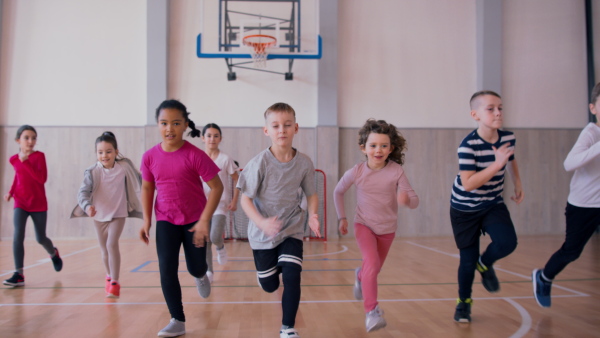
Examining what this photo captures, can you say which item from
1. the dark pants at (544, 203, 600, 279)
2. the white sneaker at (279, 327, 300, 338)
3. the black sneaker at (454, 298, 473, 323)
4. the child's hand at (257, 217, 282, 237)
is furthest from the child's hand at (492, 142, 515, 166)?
the white sneaker at (279, 327, 300, 338)

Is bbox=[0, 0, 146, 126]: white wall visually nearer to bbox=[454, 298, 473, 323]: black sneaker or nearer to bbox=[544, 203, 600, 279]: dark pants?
bbox=[454, 298, 473, 323]: black sneaker

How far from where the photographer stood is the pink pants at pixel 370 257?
9.67ft

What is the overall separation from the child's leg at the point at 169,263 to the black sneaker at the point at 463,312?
1785mm

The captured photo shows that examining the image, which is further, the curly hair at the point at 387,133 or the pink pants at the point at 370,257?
the curly hair at the point at 387,133

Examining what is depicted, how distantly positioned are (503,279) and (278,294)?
224cm

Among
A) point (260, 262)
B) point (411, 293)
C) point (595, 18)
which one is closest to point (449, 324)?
point (411, 293)

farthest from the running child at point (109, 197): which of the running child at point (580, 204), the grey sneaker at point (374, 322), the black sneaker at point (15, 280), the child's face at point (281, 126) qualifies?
the running child at point (580, 204)

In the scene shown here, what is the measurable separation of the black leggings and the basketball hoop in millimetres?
5955

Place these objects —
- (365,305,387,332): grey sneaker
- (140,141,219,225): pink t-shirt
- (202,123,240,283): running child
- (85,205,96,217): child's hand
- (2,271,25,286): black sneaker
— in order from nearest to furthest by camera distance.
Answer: (365,305,387,332): grey sneaker, (140,141,219,225): pink t-shirt, (85,205,96,217): child's hand, (2,271,25,286): black sneaker, (202,123,240,283): running child

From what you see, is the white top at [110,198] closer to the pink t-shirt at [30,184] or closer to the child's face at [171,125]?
the pink t-shirt at [30,184]

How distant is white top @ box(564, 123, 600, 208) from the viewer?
3.15 meters

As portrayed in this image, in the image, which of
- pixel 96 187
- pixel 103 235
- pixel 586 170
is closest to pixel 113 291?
pixel 103 235

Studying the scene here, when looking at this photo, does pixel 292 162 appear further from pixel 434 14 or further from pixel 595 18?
pixel 595 18

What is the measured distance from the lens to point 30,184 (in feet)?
16.0
